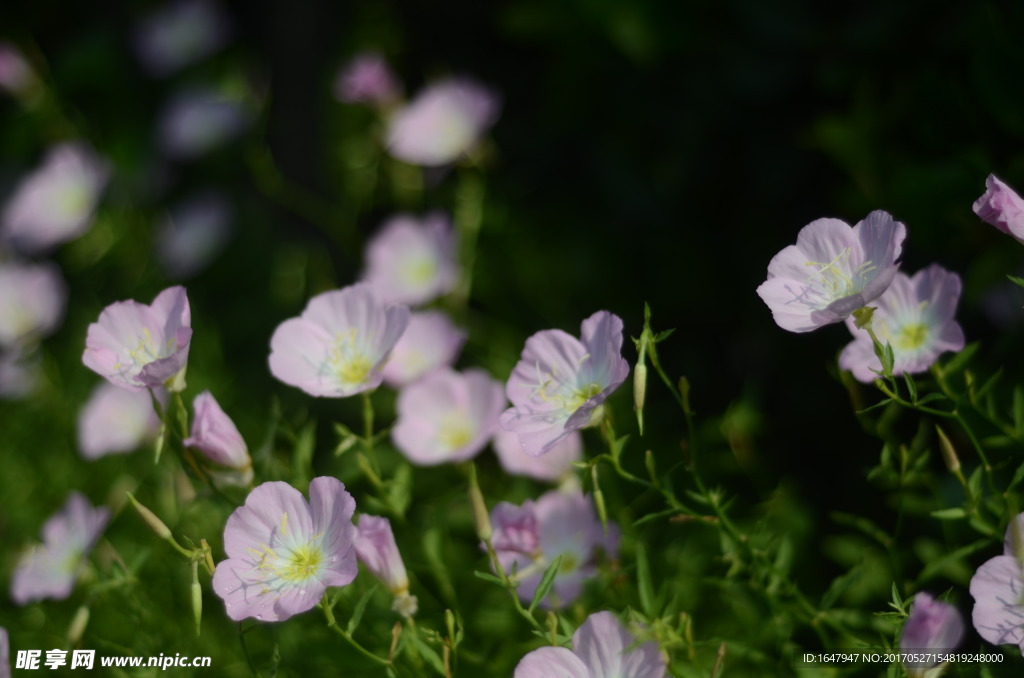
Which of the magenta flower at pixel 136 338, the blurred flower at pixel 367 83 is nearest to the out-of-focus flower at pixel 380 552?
the magenta flower at pixel 136 338

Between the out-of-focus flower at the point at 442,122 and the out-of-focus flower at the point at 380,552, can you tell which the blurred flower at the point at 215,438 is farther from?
the out-of-focus flower at the point at 442,122

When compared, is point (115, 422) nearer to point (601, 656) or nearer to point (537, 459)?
point (537, 459)

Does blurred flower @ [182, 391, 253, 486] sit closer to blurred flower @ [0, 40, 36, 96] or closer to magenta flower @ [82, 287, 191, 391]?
magenta flower @ [82, 287, 191, 391]

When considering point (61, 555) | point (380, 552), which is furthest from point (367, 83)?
point (380, 552)

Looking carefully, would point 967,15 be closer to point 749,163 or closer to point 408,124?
point 749,163

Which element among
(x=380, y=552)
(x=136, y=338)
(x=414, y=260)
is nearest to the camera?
(x=380, y=552)
